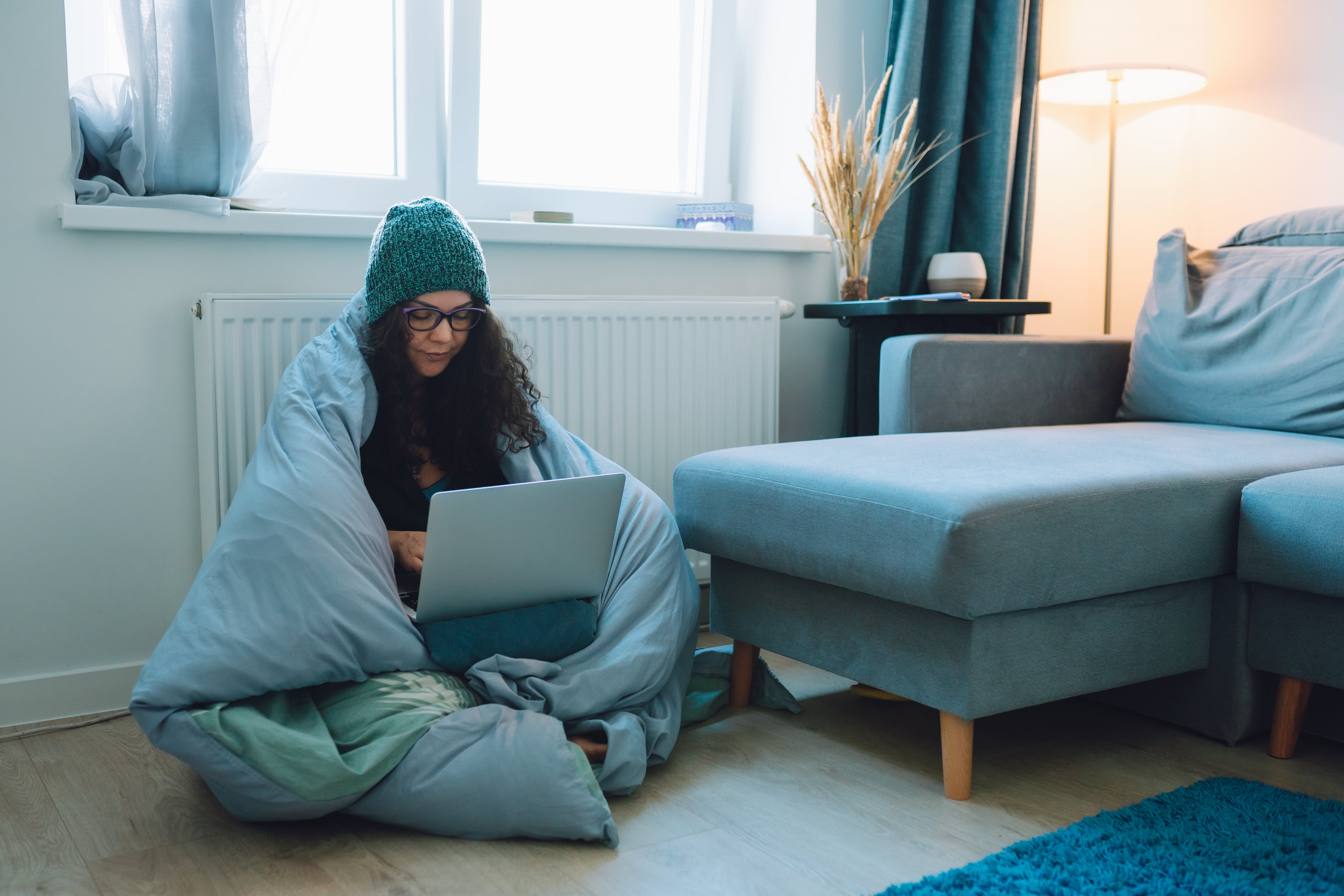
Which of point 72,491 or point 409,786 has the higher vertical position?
point 72,491

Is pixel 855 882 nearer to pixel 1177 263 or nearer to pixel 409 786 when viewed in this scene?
pixel 409 786

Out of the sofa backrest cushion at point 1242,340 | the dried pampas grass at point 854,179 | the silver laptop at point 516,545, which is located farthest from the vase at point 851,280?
the silver laptop at point 516,545

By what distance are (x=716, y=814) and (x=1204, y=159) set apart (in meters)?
2.36

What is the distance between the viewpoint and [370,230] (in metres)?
2.10

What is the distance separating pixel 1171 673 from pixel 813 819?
0.63 m

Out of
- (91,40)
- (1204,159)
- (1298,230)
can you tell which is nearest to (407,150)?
(91,40)

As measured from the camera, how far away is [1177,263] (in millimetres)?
2402

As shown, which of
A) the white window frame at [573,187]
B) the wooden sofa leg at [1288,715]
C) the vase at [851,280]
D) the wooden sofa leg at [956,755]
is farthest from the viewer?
the vase at [851,280]

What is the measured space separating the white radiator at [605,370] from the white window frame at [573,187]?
38 centimetres

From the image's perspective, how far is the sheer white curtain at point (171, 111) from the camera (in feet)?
6.17

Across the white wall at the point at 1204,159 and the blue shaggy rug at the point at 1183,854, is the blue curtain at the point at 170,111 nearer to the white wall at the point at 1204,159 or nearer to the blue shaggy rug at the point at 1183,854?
the blue shaggy rug at the point at 1183,854

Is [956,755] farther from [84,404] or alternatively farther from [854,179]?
[84,404]

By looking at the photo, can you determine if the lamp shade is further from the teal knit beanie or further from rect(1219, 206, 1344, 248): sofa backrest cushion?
the teal knit beanie

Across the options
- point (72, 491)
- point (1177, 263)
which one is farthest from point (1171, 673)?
point (72, 491)
